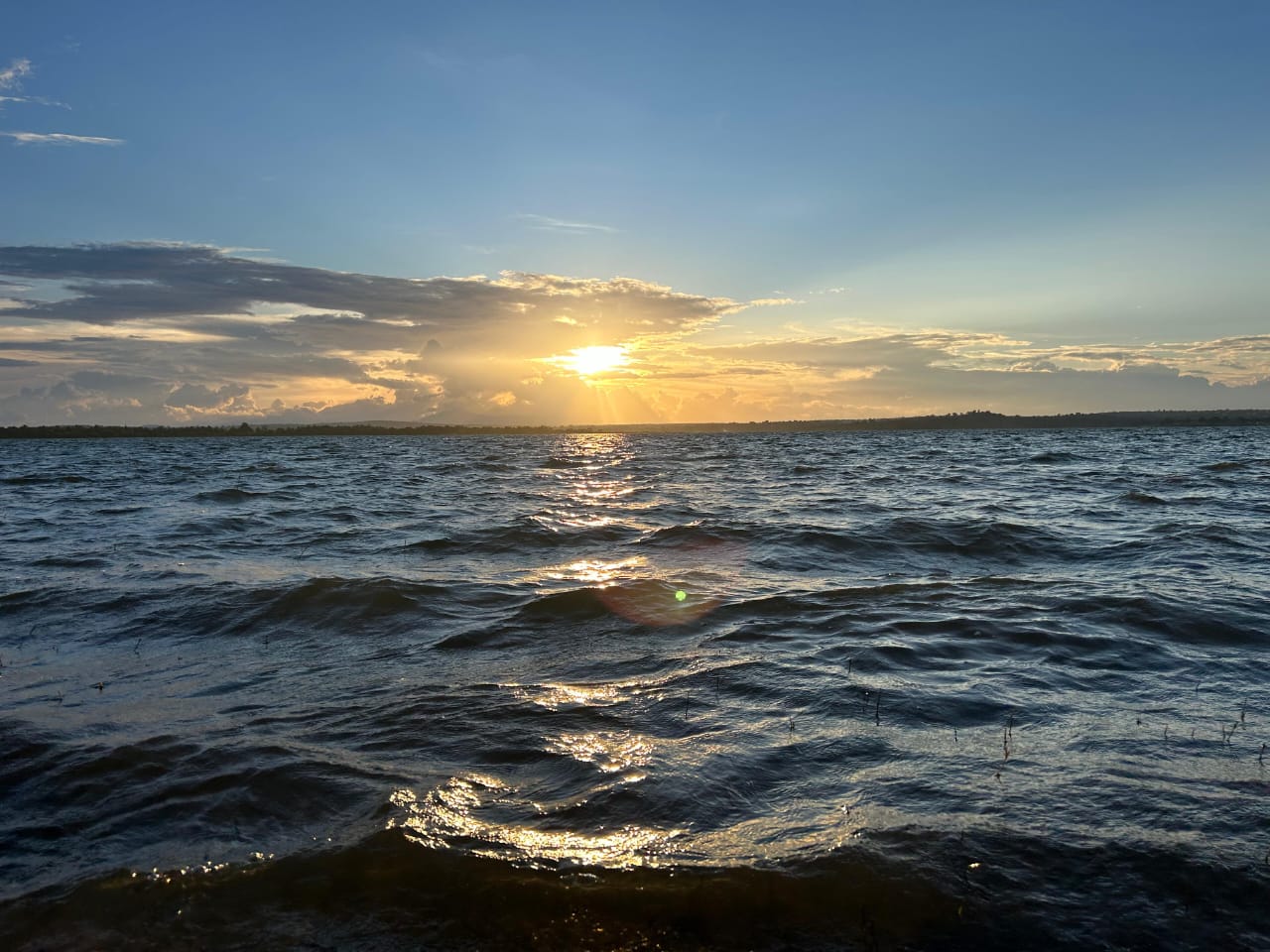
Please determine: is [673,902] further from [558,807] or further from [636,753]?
[636,753]

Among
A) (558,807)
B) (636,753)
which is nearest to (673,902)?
(558,807)

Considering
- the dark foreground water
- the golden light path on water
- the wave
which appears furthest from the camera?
the golden light path on water

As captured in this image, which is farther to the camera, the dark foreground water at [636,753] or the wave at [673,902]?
the dark foreground water at [636,753]

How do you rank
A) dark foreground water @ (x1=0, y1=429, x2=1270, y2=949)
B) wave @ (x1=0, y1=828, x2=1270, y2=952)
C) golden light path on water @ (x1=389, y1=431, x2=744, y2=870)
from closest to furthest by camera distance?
wave @ (x1=0, y1=828, x2=1270, y2=952)
dark foreground water @ (x1=0, y1=429, x2=1270, y2=949)
golden light path on water @ (x1=389, y1=431, x2=744, y2=870)

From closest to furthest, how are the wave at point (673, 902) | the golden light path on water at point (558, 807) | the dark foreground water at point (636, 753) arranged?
1. the wave at point (673, 902)
2. the dark foreground water at point (636, 753)
3. the golden light path on water at point (558, 807)

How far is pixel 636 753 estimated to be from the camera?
6.42m

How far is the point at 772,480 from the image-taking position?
38719 millimetres

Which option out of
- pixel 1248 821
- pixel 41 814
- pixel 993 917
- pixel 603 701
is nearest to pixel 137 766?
pixel 41 814

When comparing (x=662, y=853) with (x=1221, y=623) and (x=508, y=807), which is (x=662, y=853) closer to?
(x=508, y=807)

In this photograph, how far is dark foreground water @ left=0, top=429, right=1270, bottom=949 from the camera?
4336mm

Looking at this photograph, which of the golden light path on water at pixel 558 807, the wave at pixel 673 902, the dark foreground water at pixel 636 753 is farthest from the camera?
the golden light path on water at pixel 558 807

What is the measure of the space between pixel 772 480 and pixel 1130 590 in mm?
26330

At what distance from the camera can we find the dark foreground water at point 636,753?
4336mm

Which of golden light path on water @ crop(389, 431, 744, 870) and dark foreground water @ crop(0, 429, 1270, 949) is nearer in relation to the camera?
dark foreground water @ crop(0, 429, 1270, 949)
